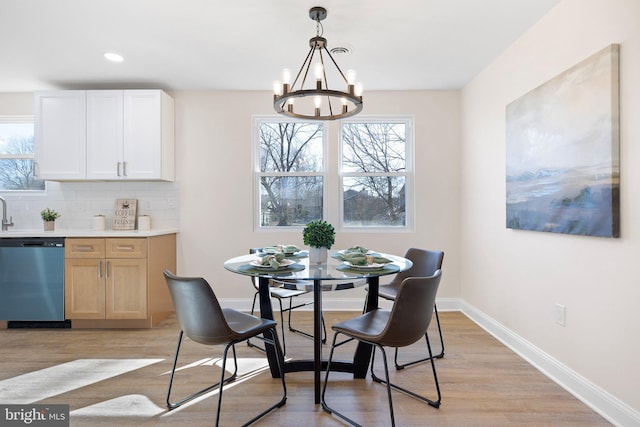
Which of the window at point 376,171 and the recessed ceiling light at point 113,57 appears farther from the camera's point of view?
the window at point 376,171

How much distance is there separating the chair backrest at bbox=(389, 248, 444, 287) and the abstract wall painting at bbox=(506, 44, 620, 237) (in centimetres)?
68

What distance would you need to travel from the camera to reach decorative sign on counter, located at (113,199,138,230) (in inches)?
153

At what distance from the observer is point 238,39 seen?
9.13 ft

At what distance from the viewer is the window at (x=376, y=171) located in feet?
13.3

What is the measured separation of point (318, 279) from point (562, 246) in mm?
1649

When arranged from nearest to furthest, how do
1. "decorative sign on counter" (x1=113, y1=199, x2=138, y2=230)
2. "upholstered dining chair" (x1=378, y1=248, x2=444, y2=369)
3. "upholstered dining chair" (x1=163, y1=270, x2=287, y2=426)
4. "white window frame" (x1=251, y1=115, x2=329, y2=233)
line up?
"upholstered dining chair" (x1=163, y1=270, x2=287, y2=426) < "upholstered dining chair" (x1=378, y1=248, x2=444, y2=369) < "decorative sign on counter" (x1=113, y1=199, x2=138, y2=230) < "white window frame" (x1=251, y1=115, x2=329, y2=233)

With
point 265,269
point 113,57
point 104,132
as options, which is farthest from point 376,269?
point 104,132

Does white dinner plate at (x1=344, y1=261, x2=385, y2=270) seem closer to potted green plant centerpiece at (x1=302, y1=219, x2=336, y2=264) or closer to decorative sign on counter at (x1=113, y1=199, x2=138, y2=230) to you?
potted green plant centerpiece at (x1=302, y1=219, x2=336, y2=264)

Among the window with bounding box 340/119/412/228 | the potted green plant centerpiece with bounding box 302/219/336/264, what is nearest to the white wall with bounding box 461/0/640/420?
the window with bounding box 340/119/412/228

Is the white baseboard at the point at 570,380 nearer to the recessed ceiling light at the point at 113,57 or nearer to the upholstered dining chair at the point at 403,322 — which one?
the upholstered dining chair at the point at 403,322

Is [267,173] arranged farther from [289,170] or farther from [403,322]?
[403,322]

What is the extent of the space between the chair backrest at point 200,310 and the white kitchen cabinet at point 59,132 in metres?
2.68

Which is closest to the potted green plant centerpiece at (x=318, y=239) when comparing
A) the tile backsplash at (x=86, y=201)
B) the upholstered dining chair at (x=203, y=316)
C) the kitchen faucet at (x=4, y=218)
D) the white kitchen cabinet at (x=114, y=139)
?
the upholstered dining chair at (x=203, y=316)

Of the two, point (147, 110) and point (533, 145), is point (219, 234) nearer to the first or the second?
point (147, 110)
